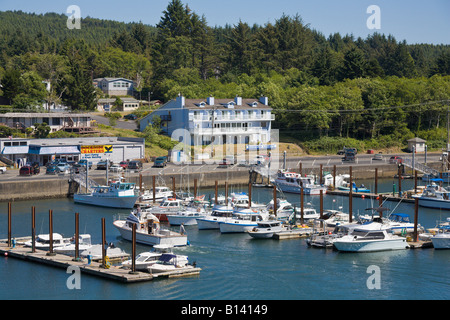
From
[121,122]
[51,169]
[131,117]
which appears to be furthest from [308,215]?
[131,117]

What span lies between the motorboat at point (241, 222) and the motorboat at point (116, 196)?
42.5 feet

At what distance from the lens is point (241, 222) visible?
166ft

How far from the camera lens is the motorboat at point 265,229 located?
48062mm

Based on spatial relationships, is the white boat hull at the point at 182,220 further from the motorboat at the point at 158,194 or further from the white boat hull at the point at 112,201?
the white boat hull at the point at 112,201

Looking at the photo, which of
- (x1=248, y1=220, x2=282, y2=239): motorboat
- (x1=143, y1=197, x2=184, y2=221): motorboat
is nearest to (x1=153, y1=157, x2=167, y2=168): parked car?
(x1=143, y1=197, x2=184, y2=221): motorboat

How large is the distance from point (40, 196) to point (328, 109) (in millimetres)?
47163

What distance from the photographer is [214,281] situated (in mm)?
37625

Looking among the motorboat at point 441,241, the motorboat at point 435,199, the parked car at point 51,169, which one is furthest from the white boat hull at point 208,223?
the parked car at point 51,169

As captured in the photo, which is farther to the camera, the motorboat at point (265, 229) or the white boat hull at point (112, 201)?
the white boat hull at point (112, 201)

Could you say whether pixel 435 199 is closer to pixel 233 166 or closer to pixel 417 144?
pixel 233 166

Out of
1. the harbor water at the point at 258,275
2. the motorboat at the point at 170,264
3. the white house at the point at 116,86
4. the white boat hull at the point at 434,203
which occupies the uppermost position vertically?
the white house at the point at 116,86

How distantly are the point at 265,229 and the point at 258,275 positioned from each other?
30.3 ft

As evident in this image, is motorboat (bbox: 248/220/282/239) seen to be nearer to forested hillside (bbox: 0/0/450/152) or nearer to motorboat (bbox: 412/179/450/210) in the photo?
motorboat (bbox: 412/179/450/210)

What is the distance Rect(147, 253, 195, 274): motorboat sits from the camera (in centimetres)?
3812
